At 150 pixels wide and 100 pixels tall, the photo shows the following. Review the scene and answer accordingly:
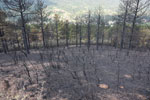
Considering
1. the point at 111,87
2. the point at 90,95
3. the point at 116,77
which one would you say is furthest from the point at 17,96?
the point at 116,77

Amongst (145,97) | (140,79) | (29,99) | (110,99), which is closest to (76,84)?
(110,99)

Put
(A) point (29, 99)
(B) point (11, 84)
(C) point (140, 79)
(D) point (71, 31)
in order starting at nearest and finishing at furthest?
1. (A) point (29, 99)
2. (B) point (11, 84)
3. (C) point (140, 79)
4. (D) point (71, 31)

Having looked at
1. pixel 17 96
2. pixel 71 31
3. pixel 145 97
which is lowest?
pixel 145 97

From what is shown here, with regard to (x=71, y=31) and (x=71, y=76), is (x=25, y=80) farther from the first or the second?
(x=71, y=31)

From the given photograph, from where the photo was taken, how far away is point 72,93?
185 inches

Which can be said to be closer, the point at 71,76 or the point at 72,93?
the point at 72,93

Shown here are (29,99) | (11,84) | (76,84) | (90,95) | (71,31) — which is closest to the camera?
(29,99)

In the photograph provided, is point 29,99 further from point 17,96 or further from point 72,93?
point 72,93

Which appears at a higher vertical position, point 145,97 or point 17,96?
point 17,96

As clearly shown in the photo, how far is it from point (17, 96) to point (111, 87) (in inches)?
189

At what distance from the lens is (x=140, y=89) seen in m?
5.28

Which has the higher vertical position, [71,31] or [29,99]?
[71,31]

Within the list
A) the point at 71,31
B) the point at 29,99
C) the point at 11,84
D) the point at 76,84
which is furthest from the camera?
the point at 71,31

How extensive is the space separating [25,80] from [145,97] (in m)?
6.47
